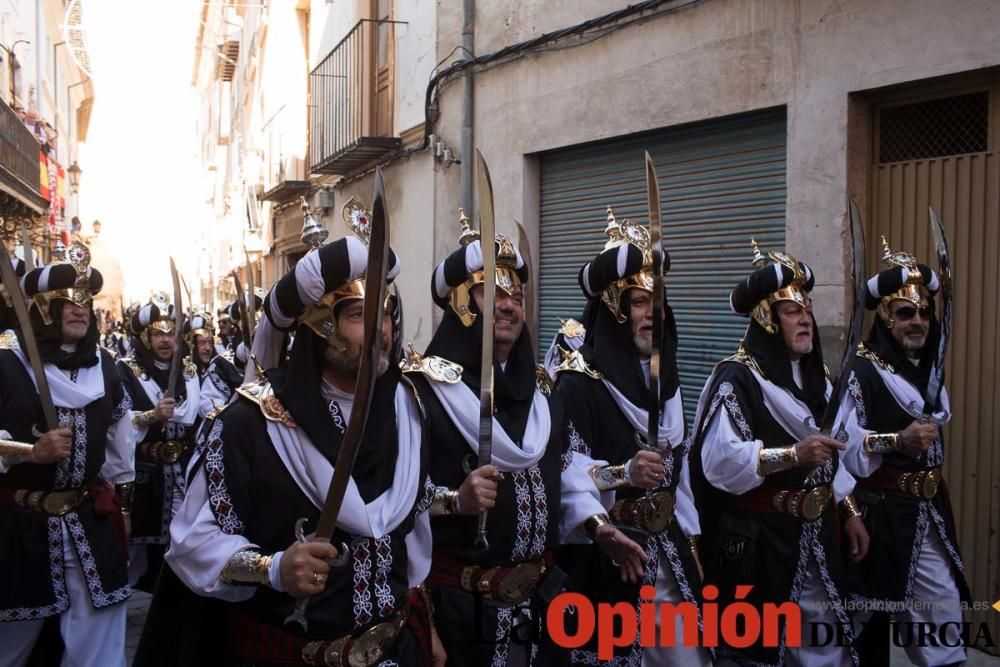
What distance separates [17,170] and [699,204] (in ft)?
27.9

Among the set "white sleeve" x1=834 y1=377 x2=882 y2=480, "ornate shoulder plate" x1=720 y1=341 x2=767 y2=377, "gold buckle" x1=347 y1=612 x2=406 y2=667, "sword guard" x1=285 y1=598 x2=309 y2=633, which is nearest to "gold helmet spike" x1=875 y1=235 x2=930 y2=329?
"white sleeve" x1=834 y1=377 x2=882 y2=480

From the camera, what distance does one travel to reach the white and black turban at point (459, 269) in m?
4.06

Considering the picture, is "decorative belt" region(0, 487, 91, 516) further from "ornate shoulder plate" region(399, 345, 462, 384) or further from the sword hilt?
the sword hilt

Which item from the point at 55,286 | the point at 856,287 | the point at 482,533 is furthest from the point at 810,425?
the point at 55,286

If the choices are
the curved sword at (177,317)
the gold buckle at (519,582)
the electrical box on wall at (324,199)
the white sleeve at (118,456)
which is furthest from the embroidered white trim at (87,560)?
the electrical box on wall at (324,199)

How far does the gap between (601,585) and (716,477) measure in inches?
32.5

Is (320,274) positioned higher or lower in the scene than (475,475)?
higher

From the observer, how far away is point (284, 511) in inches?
113

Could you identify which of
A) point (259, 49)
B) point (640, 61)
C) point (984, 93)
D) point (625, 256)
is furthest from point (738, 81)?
point (259, 49)

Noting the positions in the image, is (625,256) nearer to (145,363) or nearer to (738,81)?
(738,81)

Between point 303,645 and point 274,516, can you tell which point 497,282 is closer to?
point 274,516

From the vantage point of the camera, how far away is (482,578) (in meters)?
3.70

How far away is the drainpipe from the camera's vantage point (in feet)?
36.3

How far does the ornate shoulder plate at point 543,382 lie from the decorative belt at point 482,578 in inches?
28.8
